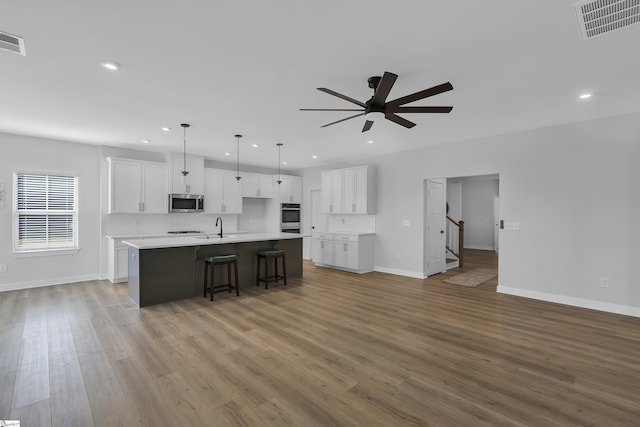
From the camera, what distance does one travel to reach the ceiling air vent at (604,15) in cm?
191

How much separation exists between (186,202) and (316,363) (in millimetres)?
Result: 5097

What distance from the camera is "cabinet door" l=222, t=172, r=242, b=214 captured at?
23.9ft

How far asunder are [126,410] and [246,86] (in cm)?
298

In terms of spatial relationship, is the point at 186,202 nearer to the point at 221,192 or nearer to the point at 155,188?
the point at 155,188

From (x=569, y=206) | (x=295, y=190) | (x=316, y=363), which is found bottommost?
(x=316, y=363)

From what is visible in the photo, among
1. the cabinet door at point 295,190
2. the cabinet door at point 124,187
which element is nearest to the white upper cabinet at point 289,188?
the cabinet door at point 295,190

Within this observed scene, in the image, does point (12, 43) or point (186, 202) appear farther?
point (186, 202)

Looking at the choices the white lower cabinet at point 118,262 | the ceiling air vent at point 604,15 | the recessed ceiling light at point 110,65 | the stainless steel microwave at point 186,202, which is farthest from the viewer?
the stainless steel microwave at point 186,202

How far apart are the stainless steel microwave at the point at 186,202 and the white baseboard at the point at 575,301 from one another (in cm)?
622

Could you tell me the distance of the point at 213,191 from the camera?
23.2 feet

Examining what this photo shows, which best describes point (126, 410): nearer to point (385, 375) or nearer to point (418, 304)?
point (385, 375)

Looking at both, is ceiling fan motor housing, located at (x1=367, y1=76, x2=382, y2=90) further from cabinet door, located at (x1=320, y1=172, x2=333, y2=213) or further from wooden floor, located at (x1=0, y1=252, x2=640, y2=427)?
cabinet door, located at (x1=320, y1=172, x2=333, y2=213)

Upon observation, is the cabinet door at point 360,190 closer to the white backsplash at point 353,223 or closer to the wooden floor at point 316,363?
the white backsplash at point 353,223

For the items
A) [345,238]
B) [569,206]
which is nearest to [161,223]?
[345,238]
